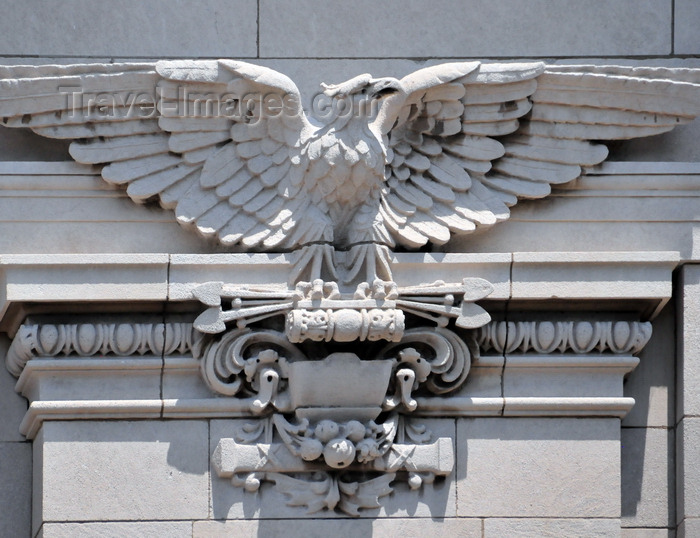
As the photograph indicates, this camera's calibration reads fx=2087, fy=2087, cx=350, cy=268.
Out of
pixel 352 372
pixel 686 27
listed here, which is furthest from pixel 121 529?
pixel 686 27

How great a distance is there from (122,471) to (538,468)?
1943mm

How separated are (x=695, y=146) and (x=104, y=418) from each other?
3.18m

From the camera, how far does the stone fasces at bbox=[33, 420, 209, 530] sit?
31.7 feet

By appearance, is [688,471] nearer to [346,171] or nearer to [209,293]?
[346,171]

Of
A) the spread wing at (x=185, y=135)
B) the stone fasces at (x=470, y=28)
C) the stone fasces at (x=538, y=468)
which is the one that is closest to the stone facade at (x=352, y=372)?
the stone fasces at (x=538, y=468)

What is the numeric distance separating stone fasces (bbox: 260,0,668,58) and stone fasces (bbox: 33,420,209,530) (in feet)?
6.65

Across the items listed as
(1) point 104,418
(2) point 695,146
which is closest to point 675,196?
(2) point 695,146

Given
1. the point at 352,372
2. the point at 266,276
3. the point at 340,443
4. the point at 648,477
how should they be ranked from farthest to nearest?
the point at 648,477
the point at 266,276
the point at 352,372
the point at 340,443

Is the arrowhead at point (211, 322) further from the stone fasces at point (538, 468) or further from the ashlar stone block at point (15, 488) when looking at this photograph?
the stone fasces at point (538, 468)

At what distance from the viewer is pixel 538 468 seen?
32.1 feet

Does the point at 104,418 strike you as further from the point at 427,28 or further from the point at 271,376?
the point at 427,28

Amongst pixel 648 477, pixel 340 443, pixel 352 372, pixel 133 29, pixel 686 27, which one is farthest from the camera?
pixel 686 27

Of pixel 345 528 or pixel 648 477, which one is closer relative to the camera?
pixel 345 528

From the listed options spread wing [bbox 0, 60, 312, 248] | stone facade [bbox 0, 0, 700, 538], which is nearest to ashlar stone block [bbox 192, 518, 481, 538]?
stone facade [bbox 0, 0, 700, 538]
